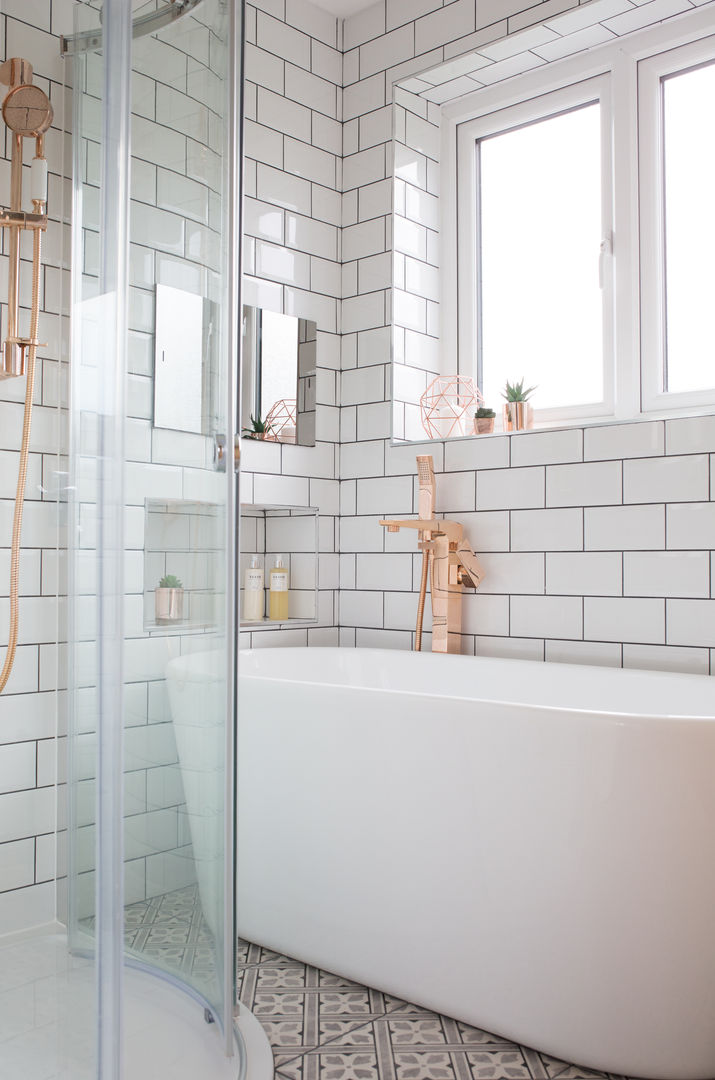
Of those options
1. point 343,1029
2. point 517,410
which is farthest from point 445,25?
point 343,1029

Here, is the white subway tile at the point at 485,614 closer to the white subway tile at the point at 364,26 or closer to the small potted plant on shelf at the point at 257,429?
the small potted plant on shelf at the point at 257,429

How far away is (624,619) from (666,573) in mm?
171

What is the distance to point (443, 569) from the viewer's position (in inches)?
107

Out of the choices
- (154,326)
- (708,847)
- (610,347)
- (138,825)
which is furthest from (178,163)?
(610,347)

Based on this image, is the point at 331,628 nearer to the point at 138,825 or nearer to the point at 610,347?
the point at 610,347

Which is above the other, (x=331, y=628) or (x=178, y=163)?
(x=178, y=163)

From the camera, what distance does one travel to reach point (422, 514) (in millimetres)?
2764

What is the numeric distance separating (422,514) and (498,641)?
440mm

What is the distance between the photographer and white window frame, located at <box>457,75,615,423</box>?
275 cm

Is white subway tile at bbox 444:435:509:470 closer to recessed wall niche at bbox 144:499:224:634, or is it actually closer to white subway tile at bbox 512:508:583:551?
white subway tile at bbox 512:508:583:551

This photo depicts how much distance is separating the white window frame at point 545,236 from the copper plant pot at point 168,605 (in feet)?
5.69

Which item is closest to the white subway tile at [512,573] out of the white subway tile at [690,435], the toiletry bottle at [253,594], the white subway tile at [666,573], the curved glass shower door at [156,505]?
the white subway tile at [666,573]

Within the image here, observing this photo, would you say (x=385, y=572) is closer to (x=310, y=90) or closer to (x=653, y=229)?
(x=653, y=229)

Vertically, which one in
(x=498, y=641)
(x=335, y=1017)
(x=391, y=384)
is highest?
(x=391, y=384)
